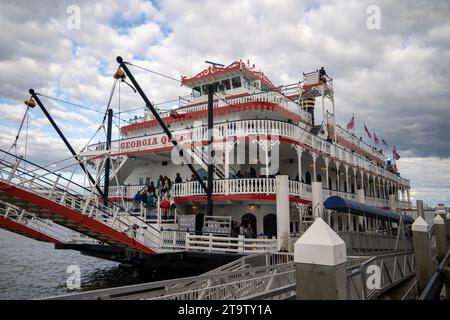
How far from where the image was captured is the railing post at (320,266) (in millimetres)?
3023

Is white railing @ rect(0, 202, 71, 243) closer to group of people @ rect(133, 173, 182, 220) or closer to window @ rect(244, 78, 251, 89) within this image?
group of people @ rect(133, 173, 182, 220)

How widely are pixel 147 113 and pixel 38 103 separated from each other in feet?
32.0

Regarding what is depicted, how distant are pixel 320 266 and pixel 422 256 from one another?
711cm

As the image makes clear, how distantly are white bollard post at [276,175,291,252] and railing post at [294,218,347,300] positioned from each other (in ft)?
33.9

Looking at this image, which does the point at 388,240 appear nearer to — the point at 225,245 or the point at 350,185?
the point at 225,245

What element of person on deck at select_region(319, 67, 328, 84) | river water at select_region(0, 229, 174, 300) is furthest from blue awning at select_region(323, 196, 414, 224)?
person on deck at select_region(319, 67, 328, 84)

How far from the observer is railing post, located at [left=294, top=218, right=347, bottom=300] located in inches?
119

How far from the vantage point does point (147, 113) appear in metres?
25.0

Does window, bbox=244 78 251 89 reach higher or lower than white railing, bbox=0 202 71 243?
higher

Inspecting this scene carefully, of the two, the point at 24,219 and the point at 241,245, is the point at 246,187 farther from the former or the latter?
the point at 24,219

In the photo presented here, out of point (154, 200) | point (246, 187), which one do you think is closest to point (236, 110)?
point (246, 187)

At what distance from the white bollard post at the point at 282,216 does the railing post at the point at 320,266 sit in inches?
407
